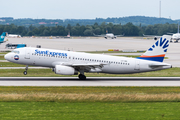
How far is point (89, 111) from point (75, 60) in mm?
20562

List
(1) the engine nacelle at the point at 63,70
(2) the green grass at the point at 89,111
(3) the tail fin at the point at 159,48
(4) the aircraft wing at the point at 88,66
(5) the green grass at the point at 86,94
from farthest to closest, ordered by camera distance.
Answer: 1. (3) the tail fin at the point at 159,48
2. (4) the aircraft wing at the point at 88,66
3. (1) the engine nacelle at the point at 63,70
4. (5) the green grass at the point at 86,94
5. (2) the green grass at the point at 89,111

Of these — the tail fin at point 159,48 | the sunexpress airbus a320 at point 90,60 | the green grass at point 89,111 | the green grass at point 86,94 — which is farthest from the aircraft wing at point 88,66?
the green grass at point 89,111

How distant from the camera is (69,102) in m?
27.3

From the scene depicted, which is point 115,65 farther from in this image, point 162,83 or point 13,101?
point 13,101

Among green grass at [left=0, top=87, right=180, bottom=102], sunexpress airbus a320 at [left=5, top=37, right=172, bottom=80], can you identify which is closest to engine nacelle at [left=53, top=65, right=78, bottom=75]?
sunexpress airbus a320 at [left=5, top=37, right=172, bottom=80]

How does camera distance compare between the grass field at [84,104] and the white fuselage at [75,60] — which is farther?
the white fuselage at [75,60]

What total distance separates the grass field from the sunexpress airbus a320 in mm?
8656

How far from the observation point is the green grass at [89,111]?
862 inches

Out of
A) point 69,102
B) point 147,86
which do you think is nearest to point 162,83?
point 147,86

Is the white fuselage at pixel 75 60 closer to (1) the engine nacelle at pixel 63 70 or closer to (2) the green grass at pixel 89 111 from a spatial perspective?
(1) the engine nacelle at pixel 63 70

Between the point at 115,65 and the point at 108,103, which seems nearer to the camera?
the point at 108,103

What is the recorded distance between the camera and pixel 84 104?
86.9 feet

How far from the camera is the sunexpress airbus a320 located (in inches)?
1706

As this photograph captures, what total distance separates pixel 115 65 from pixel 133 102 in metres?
16.8
